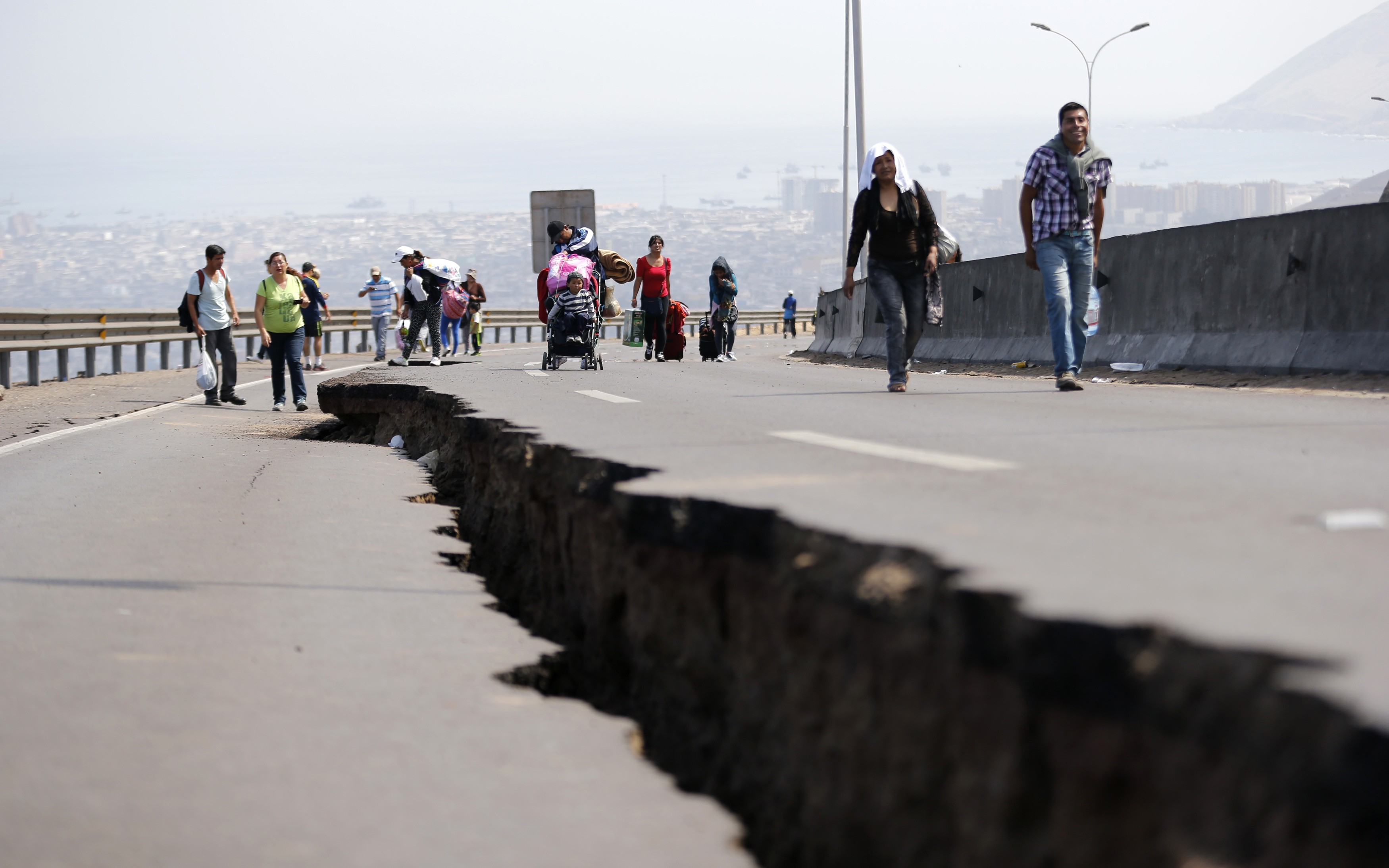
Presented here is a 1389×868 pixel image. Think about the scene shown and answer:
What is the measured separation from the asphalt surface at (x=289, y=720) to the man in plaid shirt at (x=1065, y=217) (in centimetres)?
516

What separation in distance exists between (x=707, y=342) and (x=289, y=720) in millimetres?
19315

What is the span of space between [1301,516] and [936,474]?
4.18 feet

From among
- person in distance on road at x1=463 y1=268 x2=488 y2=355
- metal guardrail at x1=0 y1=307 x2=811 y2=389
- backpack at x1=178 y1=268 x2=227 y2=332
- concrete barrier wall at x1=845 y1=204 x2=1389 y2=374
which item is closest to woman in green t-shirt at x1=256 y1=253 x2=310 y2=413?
backpack at x1=178 y1=268 x2=227 y2=332

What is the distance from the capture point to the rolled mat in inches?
718

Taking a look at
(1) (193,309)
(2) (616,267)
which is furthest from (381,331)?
(1) (193,309)

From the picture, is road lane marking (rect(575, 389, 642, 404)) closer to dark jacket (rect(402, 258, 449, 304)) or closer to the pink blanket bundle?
the pink blanket bundle

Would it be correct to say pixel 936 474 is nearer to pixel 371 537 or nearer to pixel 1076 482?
pixel 1076 482

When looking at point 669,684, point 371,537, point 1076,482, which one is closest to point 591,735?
point 669,684

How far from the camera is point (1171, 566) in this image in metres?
2.94

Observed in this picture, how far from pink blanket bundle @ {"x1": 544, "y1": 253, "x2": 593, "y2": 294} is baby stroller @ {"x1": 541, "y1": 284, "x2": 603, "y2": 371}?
0.35 meters

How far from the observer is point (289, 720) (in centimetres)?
365

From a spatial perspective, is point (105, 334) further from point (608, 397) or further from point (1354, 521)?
point (1354, 521)

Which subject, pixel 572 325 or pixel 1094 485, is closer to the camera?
pixel 1094 485

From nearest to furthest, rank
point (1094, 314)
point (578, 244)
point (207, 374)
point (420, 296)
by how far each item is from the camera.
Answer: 1. point (1094, 314)
2. point (207, 374)
3. point (578, 244)
4. point (420, 296)
